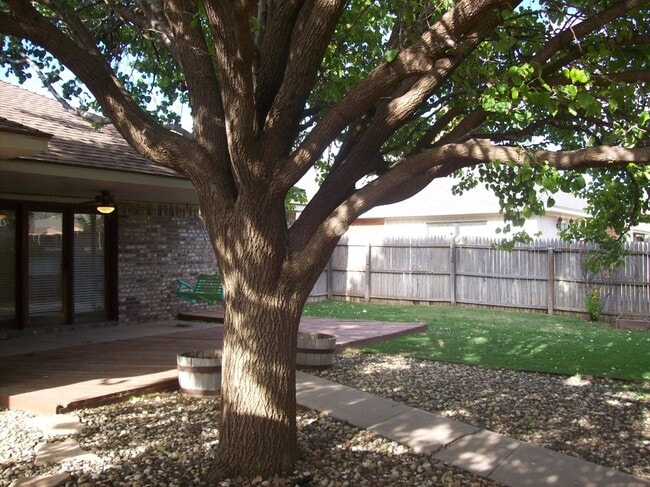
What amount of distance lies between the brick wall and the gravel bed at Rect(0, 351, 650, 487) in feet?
17.8

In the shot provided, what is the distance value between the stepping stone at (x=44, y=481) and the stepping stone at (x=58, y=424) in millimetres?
982

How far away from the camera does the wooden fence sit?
47.3 feet

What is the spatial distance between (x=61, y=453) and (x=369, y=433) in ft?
8.55

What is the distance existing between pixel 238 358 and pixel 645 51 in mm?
4721

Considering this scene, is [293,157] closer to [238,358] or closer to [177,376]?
[238,358]

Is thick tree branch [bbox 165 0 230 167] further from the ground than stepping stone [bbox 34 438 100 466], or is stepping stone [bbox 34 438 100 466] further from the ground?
thick tree branch [bbox 165 0 230 167]

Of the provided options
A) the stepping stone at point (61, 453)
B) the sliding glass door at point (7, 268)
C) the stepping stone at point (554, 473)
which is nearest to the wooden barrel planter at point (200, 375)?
the stepping stone at point (61, 453)

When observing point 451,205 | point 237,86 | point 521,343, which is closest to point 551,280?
point 521,343

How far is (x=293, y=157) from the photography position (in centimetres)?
448

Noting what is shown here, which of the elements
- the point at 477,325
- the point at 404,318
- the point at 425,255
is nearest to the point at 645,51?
the point at 477,325

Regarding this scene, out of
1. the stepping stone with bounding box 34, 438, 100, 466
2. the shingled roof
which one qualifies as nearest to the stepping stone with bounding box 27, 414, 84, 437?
the stepping stone with bounding box 34, 438, 100, 466

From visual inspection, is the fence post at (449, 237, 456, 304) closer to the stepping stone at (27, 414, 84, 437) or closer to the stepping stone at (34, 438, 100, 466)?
the stepping stone at (27, 414, 84, 437)

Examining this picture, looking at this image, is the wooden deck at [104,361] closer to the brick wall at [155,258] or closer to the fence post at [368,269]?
the brick wall at [155,258]

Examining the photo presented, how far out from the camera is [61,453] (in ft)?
16.0
